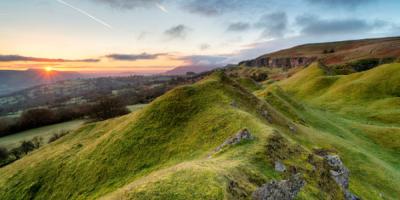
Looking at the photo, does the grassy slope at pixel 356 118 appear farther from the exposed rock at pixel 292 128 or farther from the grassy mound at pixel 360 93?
the exposed rock at pixel 292 128

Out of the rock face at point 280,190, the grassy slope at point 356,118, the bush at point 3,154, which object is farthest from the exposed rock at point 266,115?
the bush at point 3,154

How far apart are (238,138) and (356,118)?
51.3 metres

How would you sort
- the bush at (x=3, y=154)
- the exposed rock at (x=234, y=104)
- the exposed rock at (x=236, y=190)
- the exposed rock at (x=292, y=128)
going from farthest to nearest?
1. the bush at (x=3, y=154)
2. the exposed rock at (x=292, y=128)
3. the exposed rock at (x=234, y=104)
4. the exposed rock at (x=236, y=190)

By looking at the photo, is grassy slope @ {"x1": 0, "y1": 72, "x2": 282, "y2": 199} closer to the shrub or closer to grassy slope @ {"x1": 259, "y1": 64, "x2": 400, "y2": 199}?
grassy slope @ {"x1": 259, "y1": 64, "x2": 400, "y2": 199}

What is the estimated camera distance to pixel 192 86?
30.5 metres

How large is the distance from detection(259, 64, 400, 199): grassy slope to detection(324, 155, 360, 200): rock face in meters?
3.03

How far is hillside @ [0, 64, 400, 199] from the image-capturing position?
13.1 m

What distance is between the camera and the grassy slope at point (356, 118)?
2895 centimetres

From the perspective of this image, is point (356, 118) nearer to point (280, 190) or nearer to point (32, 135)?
point (280, 190)

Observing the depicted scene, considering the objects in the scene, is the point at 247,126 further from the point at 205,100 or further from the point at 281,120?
the point at 281,120

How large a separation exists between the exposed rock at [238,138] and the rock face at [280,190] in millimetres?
4736

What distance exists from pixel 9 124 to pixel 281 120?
373ft

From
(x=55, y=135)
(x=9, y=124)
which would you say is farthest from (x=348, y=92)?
(x=9, y=124)

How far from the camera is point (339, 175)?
20.2m
